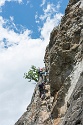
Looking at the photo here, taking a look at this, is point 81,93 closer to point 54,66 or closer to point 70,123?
point 70,123

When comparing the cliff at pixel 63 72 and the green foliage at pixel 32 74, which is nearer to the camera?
the cliff at pixel 63 72

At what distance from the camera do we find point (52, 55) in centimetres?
2897

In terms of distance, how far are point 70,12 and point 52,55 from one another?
7191 millimetres

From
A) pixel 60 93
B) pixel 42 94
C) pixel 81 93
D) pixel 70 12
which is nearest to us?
pixel 81 93

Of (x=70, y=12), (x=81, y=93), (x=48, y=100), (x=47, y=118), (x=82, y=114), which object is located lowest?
(x=82, y=114)

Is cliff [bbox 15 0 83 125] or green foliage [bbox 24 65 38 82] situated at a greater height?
green foliage [bbox 24 65 38 82]

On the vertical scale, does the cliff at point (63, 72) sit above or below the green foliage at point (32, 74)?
below

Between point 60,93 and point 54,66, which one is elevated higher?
point 54,66

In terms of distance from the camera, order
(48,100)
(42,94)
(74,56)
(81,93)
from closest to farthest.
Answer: (81,93) < (74,56) < (48,100) < (42,94)

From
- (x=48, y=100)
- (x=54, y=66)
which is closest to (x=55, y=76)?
(x=54, y=66)

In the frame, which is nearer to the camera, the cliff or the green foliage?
the cliff

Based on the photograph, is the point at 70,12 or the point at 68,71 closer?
the point at 68,71

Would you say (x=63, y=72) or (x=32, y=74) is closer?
(x=63, y=72)

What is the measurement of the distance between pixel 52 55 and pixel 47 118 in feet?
21.1
